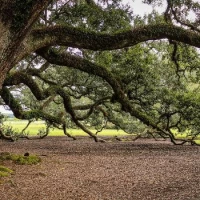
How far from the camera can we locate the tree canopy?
6.04 m

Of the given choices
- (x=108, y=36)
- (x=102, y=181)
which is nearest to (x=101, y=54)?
(x=102, y=181)

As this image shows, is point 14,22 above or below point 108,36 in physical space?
below

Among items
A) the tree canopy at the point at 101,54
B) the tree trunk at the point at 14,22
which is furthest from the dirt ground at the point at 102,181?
the tree trunk at the point at 14,22

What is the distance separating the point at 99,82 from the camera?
22969mm

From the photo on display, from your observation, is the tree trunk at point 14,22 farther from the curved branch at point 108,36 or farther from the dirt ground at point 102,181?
the dirt ground at point 102,181

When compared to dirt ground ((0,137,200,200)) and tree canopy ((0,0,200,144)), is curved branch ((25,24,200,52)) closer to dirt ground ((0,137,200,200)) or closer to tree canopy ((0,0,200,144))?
tree canopy ((0,0,200,144))

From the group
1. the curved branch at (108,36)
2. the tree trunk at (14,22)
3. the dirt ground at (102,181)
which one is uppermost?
the curved branch at (108,36)

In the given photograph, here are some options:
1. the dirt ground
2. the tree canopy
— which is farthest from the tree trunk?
the dirt ground

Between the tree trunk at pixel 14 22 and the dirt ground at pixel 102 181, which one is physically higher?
the tree trunk at pixel 14 22

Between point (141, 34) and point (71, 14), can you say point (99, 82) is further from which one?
point (141, 34)

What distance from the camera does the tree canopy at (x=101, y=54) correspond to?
604 centimetres

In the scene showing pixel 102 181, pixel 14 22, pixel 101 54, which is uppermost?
pixel 101 54

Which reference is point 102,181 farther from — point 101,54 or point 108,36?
point 101,54

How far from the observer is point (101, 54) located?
16.8 metres
